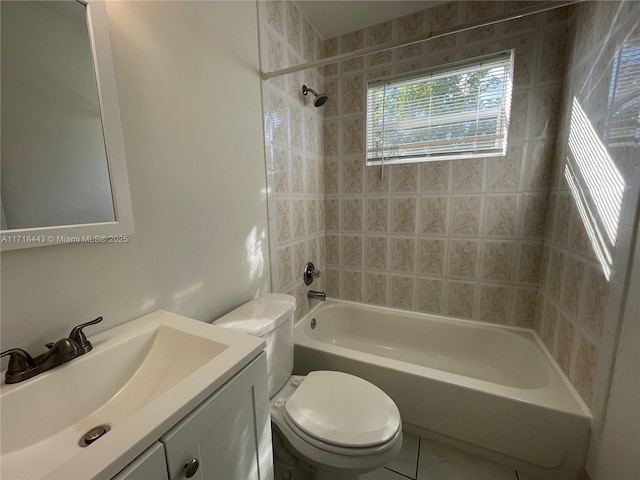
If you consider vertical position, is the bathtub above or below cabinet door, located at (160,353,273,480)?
below

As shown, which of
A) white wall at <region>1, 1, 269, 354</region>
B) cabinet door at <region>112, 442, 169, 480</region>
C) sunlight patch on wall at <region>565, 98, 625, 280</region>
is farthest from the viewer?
sunlight patch on wall at <region>565, 98, 625, 280</region>

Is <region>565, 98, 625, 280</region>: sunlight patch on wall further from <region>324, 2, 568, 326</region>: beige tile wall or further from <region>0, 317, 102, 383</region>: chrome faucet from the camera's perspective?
<region>0, 317, 102, 383</region>: chrome faucet

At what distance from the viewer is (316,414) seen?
38.3 inches

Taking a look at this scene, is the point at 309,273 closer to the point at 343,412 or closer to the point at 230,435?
the point at 343,412

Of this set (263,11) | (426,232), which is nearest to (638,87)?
(426,232)

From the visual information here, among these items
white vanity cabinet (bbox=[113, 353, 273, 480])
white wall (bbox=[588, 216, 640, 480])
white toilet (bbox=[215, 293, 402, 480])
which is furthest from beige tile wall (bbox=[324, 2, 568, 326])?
white vanity cabinet (bbox=[113, 353, 273, 480])

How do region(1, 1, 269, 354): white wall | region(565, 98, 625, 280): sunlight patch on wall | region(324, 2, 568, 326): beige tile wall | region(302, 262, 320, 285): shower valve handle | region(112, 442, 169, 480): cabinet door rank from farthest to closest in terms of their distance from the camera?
region(302, 262, 320, 285): shower valve handle, region(324, 2, 568, 326): beige tile wall, region(565, 98, 625, 280): sunlight patch on wall, region(1, 1, 269, 354): white wall, region(112, 442, 169, 480): cabinet door

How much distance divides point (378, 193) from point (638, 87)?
1.21 metres

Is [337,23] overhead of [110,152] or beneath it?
overhead

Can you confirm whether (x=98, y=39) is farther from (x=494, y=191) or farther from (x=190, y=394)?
(x=494, y=191)

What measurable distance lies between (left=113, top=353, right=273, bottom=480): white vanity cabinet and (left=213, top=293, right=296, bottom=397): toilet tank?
12.0 inches

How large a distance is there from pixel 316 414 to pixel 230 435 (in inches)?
18.0

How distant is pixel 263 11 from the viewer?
1280mm

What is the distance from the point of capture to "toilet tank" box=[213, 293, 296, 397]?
1.00m
